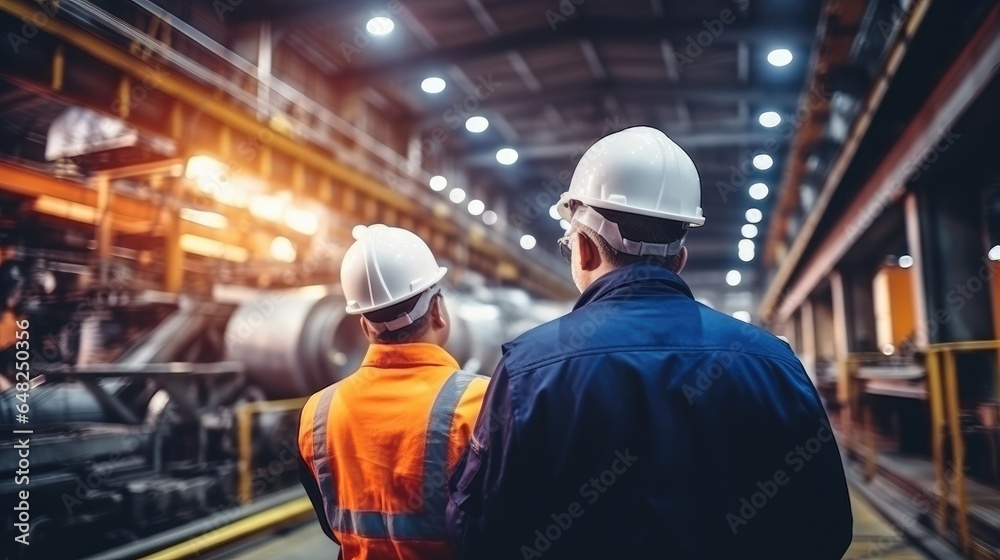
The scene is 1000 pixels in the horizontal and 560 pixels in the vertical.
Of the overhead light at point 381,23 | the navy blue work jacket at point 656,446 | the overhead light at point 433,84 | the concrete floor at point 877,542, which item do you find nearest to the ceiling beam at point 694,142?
the overhead light at point 433,84

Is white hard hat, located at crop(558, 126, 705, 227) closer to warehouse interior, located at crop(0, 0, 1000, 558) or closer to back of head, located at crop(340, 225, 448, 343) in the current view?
back of head, located at crop(340, 225, 448, 343)

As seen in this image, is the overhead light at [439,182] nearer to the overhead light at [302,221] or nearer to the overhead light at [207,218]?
the overhead light at [302,221]

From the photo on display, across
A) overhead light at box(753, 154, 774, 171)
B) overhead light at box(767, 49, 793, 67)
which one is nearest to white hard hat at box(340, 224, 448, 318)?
overhead light at box(767, 49, 793, 67)

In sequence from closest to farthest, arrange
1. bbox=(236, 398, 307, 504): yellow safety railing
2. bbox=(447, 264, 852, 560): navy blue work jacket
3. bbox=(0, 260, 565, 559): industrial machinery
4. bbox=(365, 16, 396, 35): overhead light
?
bbox=(447, 264, 852, 560): navy blue work jacket
bbox=(0, 260, 565, 559): industrial machinery
bbox=(236, 398, 307, 504): yellow safety railing
bbox=(365, 16, 396, 35): overhead light

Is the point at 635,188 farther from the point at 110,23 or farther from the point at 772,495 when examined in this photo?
the point at 110,23

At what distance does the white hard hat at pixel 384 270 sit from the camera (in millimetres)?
2348

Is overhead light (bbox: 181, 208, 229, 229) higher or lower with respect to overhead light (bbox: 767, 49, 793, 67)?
lower

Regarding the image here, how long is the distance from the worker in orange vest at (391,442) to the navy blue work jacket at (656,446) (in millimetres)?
470

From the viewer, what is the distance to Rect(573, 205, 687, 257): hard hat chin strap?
4.94ft

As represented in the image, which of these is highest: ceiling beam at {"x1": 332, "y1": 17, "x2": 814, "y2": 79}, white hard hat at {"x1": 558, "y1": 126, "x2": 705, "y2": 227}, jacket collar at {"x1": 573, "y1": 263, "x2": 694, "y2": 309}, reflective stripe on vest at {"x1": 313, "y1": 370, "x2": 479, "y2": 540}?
ceiling beam at {"x1": 332, "y1": 17, "x2": 814, "y2": 79}

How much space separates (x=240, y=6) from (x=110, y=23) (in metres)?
4.60

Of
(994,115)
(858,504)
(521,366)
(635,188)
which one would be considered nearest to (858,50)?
(994,115)

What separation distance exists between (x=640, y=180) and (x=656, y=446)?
662 millimetres

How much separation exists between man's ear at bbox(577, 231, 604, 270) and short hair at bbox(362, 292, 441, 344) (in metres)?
0.76
